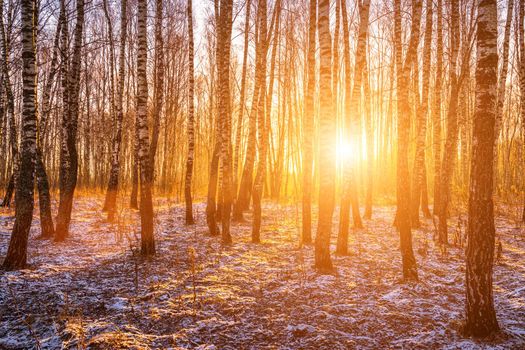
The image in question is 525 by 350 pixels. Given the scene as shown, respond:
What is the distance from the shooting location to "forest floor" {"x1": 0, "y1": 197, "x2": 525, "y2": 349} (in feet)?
12.6

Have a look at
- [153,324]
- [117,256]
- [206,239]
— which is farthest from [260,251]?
[153,324]

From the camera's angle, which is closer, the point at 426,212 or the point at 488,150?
the point at 488,150

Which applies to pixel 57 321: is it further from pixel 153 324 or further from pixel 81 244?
pixel 81 244

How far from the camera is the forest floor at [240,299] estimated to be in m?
3.85

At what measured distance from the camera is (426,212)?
13.3 metres

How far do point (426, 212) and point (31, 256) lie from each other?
1375 cm

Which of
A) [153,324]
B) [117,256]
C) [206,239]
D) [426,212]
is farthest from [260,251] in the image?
[426,212]

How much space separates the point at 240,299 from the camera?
5.12 m

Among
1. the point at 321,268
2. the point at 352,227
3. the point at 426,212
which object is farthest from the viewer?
the point at 426,212

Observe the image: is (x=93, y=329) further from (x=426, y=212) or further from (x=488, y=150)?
(x=426, y=212)

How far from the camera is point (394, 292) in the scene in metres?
5.46

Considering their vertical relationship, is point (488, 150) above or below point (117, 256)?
above

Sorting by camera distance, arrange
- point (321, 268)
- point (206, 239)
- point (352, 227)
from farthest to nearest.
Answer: point (352, 227) < point (206, 239) < point (321, 268)

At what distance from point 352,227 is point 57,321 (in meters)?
9.51
